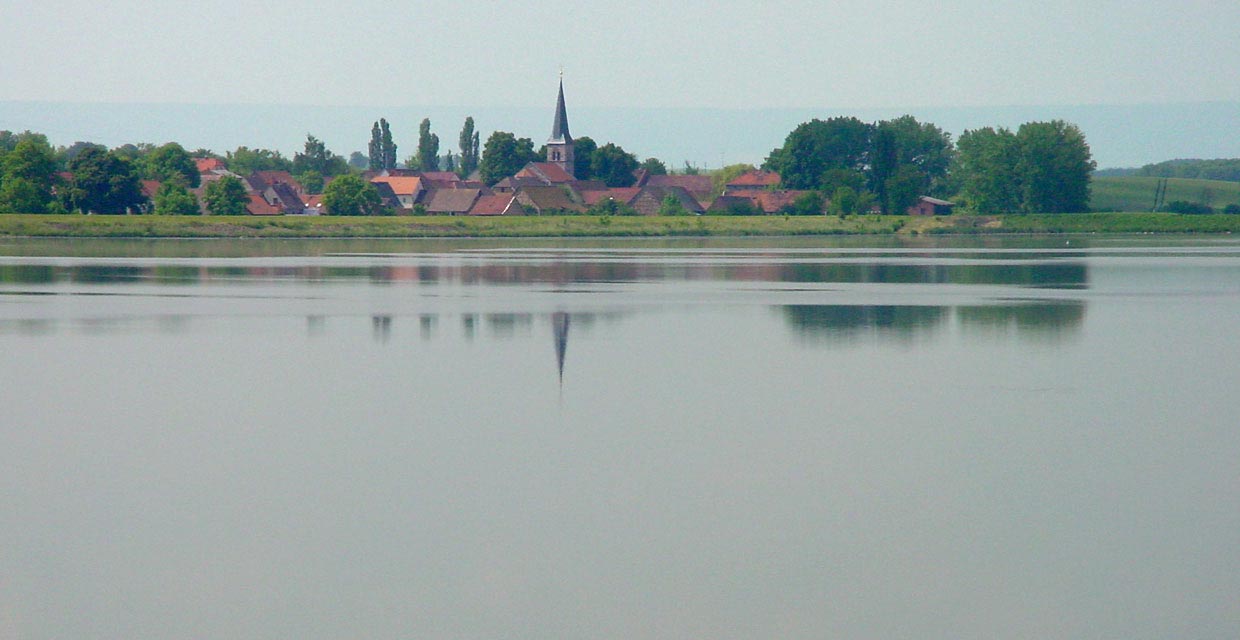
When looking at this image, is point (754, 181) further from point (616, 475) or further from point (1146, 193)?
point (616, 475)

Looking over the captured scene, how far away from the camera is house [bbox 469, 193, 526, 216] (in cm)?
10456

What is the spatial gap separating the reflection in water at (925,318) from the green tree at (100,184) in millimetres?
56182

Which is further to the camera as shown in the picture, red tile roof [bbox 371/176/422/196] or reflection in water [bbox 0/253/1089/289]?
red tile roof [bbox 371/176/422/196]

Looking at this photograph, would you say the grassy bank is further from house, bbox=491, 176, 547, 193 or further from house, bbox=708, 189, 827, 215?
house, bbox=491, 176, 547, 193

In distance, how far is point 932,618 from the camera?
9.00 metres

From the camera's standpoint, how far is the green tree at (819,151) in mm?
122500

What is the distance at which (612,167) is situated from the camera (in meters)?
133

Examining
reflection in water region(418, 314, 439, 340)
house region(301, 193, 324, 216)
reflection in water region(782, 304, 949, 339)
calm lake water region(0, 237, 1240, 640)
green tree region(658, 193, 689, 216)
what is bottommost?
house region(301, 193, 324, 216)

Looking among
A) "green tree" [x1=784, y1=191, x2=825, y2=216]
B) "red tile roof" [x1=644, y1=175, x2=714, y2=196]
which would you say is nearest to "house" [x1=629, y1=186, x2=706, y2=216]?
"green tree" [x1=784, y1=191, x2=825, y2=216]

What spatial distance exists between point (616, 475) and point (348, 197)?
7615 centimetres

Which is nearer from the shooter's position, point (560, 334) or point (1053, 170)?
point (560, 334)

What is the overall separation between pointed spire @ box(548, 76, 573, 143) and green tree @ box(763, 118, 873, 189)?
A: 20.1 metres

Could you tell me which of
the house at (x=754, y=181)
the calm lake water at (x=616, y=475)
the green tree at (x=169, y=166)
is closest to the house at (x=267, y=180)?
the green tree at (x=169, y=166)

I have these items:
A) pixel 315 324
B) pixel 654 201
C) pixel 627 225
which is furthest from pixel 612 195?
pixel 315 324
